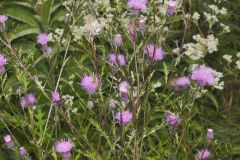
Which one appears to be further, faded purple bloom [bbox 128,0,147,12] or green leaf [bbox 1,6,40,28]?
green leaf [bbox 1,6,40,28]

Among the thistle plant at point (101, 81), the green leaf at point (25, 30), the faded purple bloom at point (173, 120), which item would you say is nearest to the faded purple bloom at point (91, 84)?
the thistle plant at point (101, 81)

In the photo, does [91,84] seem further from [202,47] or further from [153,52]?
[202,47]

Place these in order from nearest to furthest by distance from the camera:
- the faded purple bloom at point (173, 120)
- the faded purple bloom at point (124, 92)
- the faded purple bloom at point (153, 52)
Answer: the faded purple bloom at point (124, 92)
the faded purple bloom at point (153, 52)
the faded purple bloom at point (173, 120)

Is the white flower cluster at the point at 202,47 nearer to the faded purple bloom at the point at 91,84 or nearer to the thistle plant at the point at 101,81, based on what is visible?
the thistle plant at the point at 101,81

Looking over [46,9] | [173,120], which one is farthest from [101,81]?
[46,9]

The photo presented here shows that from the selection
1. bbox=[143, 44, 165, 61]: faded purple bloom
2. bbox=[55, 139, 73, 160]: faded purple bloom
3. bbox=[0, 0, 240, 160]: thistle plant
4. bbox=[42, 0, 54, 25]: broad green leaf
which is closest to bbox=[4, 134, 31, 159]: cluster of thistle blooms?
bbox=[0, 0, 240, 160]: thistle plant

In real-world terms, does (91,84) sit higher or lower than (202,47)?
higher

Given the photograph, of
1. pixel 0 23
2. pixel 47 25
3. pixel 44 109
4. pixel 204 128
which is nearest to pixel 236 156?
pixel 204 128

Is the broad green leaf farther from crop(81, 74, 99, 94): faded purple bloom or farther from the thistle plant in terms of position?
crop(81, 74, 99, 94): faded purple bloom
